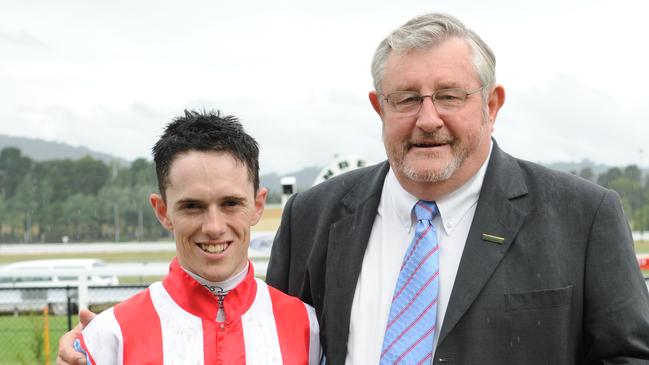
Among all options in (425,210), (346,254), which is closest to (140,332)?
(346,254)

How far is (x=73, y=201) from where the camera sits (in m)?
73.5

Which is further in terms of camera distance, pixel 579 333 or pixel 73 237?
pixel 73 237

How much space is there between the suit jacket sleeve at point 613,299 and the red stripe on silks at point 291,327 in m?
0.82

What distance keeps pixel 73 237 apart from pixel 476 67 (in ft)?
240

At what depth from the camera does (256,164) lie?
101 inches

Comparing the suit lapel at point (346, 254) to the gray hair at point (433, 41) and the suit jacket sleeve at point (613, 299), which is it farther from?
the suit jacket sleeve at point (613, 299)

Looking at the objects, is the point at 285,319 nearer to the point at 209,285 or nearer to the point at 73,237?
the point at 209,285

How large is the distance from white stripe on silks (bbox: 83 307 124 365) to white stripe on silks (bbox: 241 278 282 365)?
1.13 ft

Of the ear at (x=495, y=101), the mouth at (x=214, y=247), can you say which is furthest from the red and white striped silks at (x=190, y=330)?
the ear at (x=495, y=101)

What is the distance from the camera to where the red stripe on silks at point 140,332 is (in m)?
2.30

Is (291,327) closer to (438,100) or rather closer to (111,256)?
(438,100)

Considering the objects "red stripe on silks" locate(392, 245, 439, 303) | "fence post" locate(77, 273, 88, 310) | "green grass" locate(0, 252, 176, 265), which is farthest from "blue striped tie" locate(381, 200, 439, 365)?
"green grass" locate(0, 252, 176, 265)

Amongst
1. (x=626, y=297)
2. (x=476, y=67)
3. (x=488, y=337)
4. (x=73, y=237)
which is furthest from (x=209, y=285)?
(x=73, y=237)

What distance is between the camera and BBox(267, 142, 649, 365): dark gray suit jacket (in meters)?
2.41
